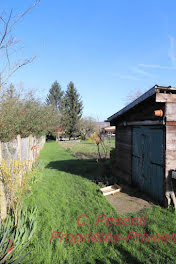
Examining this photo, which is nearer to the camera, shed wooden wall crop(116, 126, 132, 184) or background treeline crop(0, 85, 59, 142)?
background treeline crop(0, 85, 59, 142)

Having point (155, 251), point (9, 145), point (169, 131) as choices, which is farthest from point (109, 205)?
point (9, 145)

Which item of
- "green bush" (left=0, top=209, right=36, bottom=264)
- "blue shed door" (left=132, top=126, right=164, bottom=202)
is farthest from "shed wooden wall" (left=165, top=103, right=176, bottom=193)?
"green bush" (left=0, top=209, right=36, bottom=264)

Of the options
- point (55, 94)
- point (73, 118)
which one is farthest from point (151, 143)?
point (55, 94)

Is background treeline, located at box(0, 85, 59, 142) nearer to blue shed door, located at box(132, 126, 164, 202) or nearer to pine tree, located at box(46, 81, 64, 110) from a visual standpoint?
blue shed door, located at box(132, 126, 164, 202)

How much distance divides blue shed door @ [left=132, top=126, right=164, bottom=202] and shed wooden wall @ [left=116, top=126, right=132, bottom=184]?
321 mm

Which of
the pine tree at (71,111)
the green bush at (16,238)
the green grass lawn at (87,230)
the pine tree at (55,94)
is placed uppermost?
the pine tree at (55,94)

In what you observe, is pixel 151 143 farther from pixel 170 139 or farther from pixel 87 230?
pixel 87 230

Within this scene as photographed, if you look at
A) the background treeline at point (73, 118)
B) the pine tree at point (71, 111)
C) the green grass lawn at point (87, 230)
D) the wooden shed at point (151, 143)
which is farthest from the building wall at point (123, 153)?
the pine tree at point (71, 111)

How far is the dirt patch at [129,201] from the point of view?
4.67 m

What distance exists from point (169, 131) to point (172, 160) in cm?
85

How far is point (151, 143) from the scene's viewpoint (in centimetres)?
523

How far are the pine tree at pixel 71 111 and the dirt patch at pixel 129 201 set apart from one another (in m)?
32.1

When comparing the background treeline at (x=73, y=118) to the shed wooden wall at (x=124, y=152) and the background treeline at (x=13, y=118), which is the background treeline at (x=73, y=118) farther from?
the shed wooden wall at (x=124, y=152)

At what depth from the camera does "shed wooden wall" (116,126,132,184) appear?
267 inches
